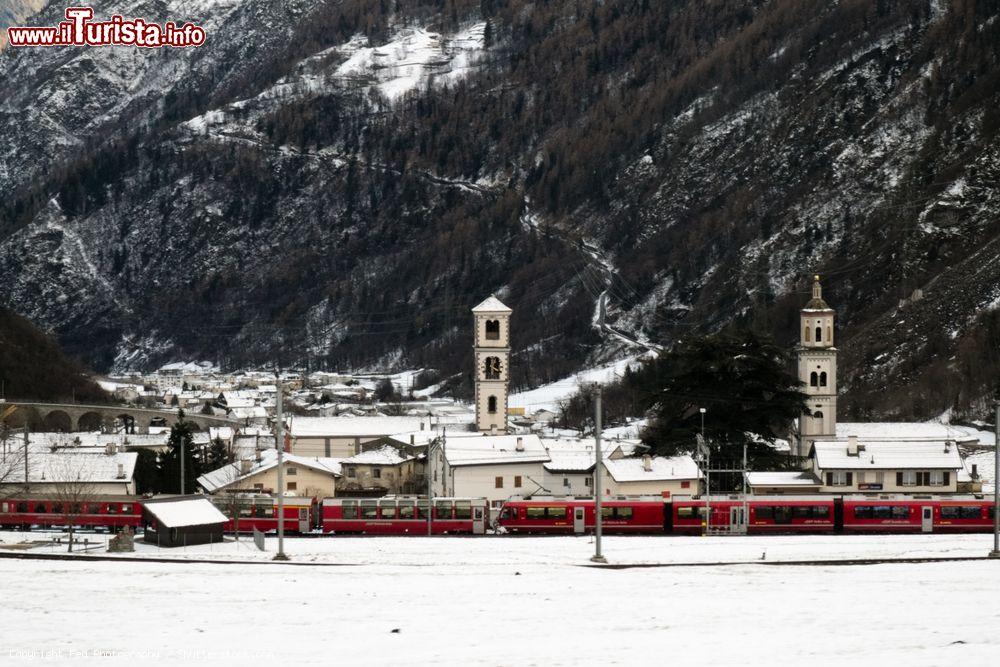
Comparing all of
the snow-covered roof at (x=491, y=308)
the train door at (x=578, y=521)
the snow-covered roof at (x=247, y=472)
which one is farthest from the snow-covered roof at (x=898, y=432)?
the snow-covered roof at (x=247, y=472)

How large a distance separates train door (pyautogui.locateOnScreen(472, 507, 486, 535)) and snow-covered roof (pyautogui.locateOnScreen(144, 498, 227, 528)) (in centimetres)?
1357

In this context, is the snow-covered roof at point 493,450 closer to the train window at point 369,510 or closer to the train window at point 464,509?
the train window at point 464,509

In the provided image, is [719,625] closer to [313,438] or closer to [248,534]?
[248,534]

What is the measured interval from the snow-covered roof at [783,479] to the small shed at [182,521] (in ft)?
113

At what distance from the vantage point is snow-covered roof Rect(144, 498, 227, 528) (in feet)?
263

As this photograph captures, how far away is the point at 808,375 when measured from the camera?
136000mm

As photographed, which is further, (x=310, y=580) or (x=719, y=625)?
(x=310, y=580)

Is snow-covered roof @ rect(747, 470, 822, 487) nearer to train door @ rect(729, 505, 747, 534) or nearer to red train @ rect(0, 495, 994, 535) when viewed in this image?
red train @ rect(0, 495, 994, 535)

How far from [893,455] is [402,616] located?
174 ft

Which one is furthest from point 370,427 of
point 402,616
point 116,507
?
point 402,616

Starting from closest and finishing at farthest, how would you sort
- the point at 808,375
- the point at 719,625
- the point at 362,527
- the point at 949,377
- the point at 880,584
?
the point at 719,625
the point at 880,584
the point at 362,527
the point at 808,375
the point at 949,377

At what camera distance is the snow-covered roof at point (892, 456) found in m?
102

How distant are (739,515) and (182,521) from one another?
27866 millimetres

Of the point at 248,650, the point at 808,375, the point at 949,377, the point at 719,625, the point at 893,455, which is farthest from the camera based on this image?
the point at 949,377
